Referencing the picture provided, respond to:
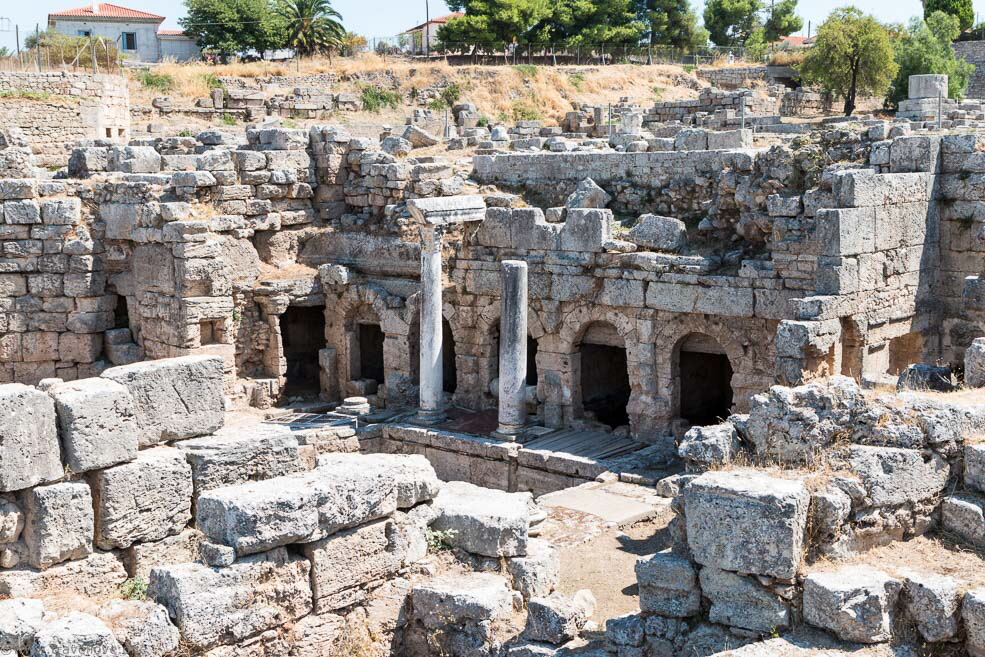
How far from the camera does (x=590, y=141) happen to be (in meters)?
23.4

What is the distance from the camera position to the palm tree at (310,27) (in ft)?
151

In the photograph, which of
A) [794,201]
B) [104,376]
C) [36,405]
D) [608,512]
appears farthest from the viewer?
[794,201]

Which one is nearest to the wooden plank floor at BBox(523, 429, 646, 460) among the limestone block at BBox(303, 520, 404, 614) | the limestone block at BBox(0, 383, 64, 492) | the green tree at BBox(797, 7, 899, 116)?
the limestone block at BBox(303, 520, 404, 614)

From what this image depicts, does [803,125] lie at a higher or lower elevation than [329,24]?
lower

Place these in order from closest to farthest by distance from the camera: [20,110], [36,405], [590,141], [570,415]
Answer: [36,405]
[570,415]
[590,141]
[20,110]

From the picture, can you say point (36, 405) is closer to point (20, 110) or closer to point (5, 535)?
point (5, 535)

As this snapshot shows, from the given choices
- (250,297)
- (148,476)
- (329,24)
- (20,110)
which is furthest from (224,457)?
(329,24)

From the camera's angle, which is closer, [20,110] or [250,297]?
[250,297]

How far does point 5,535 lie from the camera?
28.0ft

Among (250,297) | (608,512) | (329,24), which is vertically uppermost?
(329,24)

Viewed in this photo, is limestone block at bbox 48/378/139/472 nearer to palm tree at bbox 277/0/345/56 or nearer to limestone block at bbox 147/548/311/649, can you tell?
limestone block at bbox 147/548/311/649

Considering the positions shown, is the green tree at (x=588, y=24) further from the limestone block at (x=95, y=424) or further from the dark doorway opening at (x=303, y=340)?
the limestone block at (x=95, y=424)

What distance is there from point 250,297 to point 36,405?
42.9ft

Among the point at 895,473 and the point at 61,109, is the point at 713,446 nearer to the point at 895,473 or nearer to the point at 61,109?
the point at 895,473
